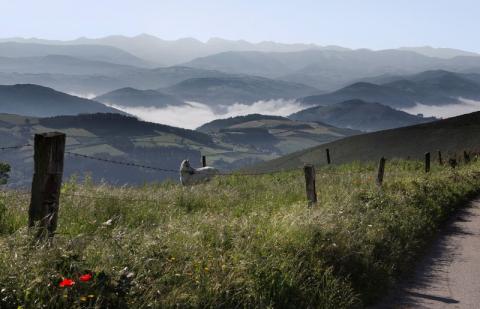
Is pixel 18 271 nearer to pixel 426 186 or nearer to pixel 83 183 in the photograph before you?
pixel 83 183

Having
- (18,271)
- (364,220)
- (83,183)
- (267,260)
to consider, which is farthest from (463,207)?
(18,271)

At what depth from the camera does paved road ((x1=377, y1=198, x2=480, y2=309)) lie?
8.49 meters

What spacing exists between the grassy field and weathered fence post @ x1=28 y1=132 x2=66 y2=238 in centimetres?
28

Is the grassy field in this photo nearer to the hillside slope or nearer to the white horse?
Answer: the white horse

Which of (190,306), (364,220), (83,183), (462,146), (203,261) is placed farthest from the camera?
(462,146)

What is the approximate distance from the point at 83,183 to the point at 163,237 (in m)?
7.14

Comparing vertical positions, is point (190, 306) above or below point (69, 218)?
below

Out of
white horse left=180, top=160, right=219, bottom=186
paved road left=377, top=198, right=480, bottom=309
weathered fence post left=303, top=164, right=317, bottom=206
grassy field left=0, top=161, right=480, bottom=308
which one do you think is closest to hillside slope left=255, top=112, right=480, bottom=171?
white horse left=180, top=160, right=219, bottom=186

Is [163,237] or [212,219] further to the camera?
[212,219]

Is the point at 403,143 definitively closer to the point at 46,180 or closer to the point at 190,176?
→ the point at 190,176

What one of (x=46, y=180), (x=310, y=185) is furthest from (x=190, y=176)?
(x=46, y=180)

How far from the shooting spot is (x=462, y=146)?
78.9 meters

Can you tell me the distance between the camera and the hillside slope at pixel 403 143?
87.0 meters

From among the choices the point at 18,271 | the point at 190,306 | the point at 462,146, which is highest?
the point at 462,146
